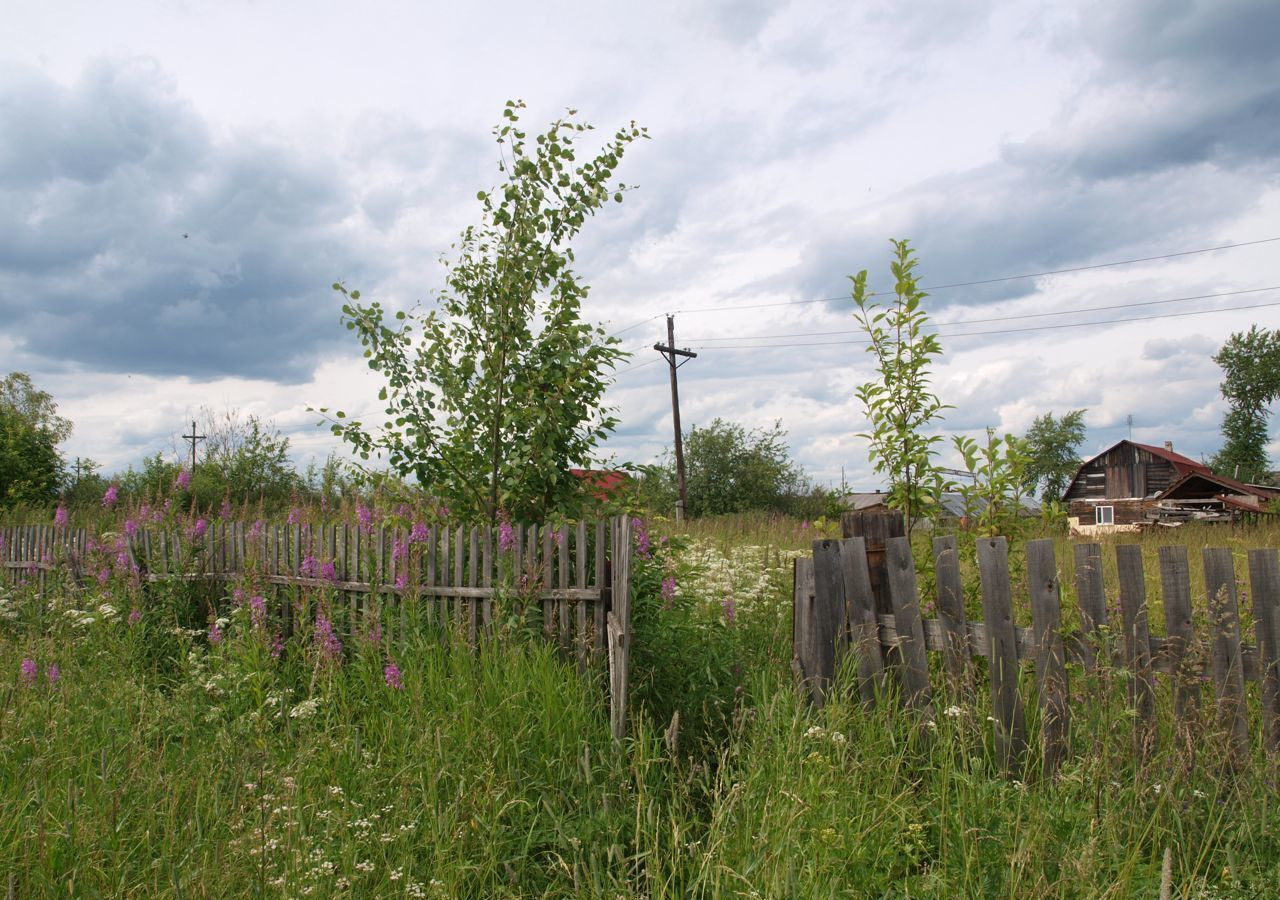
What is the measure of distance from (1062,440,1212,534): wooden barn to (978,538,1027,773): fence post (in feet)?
148

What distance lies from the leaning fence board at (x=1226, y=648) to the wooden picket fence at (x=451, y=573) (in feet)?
8.66

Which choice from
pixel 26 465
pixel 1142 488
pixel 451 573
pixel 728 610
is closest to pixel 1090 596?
pixel 728 610

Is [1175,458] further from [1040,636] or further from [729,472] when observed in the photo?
[1040,636]

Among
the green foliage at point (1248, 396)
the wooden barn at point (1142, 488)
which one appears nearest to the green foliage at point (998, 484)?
the wooden barn at point (1142, 488)

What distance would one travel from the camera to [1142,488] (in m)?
46.7

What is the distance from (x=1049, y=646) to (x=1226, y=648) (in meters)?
0.70

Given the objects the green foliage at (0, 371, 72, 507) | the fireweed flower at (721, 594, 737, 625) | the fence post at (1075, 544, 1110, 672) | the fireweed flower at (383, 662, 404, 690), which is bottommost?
the fireweed flower at (383, 662, 404, 690)

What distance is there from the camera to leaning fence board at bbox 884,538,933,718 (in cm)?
402

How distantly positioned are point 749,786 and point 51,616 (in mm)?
6749

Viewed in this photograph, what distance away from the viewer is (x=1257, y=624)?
345 cm

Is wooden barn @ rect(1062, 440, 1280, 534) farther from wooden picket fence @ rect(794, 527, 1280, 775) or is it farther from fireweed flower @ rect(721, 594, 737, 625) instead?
wooden picket fence @ rect(794, 527, 1280, 775)

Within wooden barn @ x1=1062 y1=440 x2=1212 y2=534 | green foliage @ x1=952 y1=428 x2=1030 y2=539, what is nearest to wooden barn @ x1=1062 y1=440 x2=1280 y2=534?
wooden barn @ x1=1062 y1=440 x2=1212 y2=534

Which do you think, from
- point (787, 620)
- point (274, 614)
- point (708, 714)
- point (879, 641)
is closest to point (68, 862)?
point (708, 714)

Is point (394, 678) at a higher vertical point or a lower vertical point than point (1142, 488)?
lower
